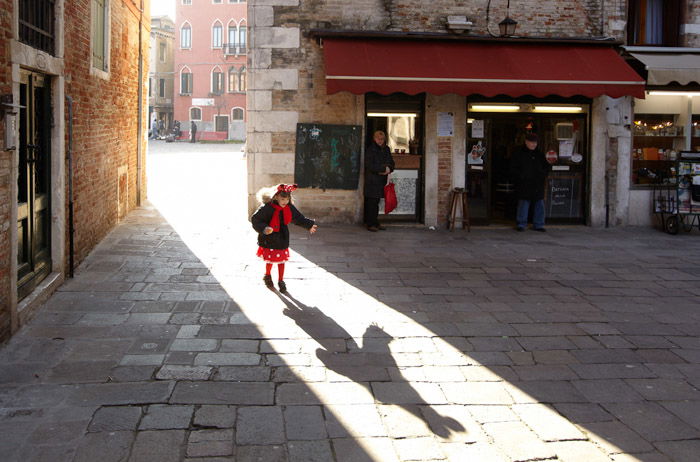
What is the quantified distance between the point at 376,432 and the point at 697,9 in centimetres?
1201

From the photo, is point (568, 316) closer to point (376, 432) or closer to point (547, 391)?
point (547, 391)

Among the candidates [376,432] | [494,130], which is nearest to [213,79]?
[494,130]

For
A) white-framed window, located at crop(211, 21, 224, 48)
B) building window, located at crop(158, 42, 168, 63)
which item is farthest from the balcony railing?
building window, located at crop(158, 42, 168, 63)

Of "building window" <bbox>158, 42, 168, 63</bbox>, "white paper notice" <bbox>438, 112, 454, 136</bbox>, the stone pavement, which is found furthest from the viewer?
"building window" <bbox>158, 42, 168, 63</bbox>

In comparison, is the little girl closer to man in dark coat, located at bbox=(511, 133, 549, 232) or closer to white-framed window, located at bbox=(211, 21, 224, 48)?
man in dark coat, located at bbox=(511, 133, 549, 232)

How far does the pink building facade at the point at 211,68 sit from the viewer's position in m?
66.4

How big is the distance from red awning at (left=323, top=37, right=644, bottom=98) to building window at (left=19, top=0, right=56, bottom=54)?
15.3 ft

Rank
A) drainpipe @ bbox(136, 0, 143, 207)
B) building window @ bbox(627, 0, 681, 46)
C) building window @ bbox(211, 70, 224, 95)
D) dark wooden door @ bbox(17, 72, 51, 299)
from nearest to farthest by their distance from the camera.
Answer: dark wooden door @ bbox(17, 72, 51, 299)
building window @ bbox(627, 0, 681, 46)
drainpipe @ bbox(136, 0, 143, 207)
building window @ bbox(211, 70, 224, 95)

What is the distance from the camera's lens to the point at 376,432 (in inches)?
178

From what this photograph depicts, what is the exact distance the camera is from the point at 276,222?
8227mm

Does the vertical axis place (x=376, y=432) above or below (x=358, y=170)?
below

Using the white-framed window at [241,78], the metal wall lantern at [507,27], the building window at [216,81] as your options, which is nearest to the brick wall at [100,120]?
the metal wall lantern at [507,27]

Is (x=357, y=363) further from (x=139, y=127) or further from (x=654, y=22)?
(x=654, y=22)

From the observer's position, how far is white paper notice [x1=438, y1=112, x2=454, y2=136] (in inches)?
518
